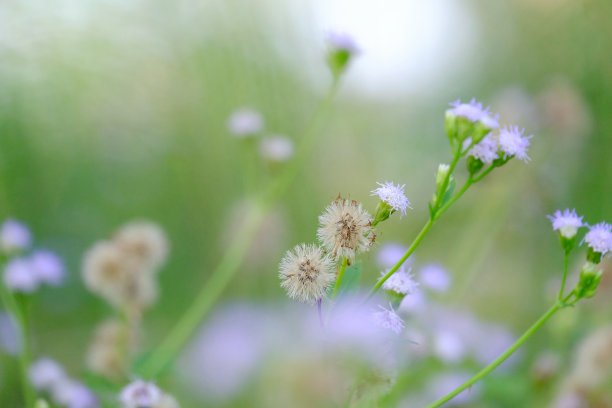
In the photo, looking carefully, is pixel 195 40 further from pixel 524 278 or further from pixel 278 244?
pixel 524 278

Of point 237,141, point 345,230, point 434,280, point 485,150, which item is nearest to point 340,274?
point 345,230

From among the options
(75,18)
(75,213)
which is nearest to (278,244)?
(75,213)

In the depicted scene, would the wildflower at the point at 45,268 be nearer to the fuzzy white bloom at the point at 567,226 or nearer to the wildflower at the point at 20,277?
the wildflower at the point at 20,277

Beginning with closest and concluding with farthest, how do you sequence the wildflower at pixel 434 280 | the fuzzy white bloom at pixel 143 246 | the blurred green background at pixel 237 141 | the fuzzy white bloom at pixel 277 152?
the wildflower at pixel 434 280 < the fuzzy white bloom at pixel 143 246 < the fuzzy white bloom at pixel 277 152 < the blurred green background at pixel 237 141

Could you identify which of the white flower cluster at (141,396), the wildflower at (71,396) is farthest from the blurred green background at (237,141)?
the white flower cluster at (141,396)

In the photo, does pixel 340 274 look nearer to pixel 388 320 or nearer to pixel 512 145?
pixel 388 320
